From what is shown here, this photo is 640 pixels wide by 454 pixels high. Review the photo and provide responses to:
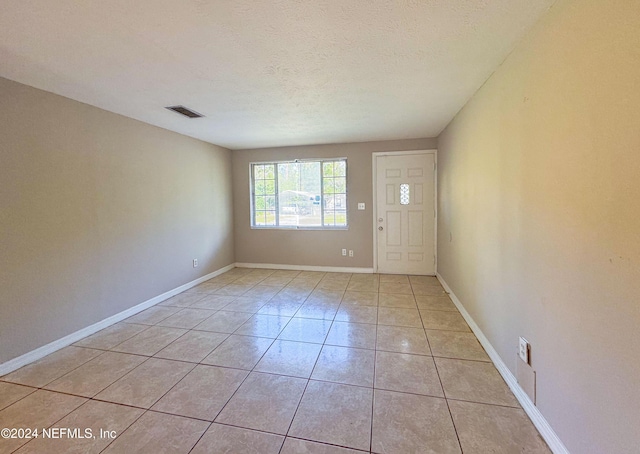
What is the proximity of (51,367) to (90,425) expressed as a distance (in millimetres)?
1008

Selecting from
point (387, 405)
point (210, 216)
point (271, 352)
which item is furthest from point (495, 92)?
point (210, 216)

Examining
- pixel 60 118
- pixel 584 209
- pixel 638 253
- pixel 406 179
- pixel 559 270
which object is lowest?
pixel 559 270

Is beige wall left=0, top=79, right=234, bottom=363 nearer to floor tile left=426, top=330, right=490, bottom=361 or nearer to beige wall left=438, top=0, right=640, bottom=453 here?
floor tile left=426, top=330, right=490, bottom=361

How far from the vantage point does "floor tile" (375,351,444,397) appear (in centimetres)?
190

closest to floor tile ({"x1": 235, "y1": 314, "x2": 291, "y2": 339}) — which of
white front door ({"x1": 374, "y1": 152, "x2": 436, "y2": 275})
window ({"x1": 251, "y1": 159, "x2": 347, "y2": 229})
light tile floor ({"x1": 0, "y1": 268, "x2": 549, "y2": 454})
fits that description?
light tile floor ({"x1": 0, "y1": 268, "x2": 549, "y2": 454})

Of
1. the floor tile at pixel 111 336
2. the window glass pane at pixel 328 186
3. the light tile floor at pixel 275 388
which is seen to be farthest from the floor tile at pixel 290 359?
the window glass pane at pixel 328 186

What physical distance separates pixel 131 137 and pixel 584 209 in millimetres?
4083

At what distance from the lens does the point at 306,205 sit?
510cm

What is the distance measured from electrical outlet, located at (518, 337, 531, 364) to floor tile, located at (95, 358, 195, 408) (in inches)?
93.2

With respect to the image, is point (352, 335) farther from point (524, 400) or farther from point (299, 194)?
point (299, 194)

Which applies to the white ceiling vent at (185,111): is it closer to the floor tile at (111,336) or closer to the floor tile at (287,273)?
the floor tile at (111,336)

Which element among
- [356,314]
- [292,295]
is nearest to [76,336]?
[292,295]

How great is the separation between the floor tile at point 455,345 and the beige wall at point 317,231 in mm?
2284

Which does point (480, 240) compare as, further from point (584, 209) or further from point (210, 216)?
point (210, 216)
